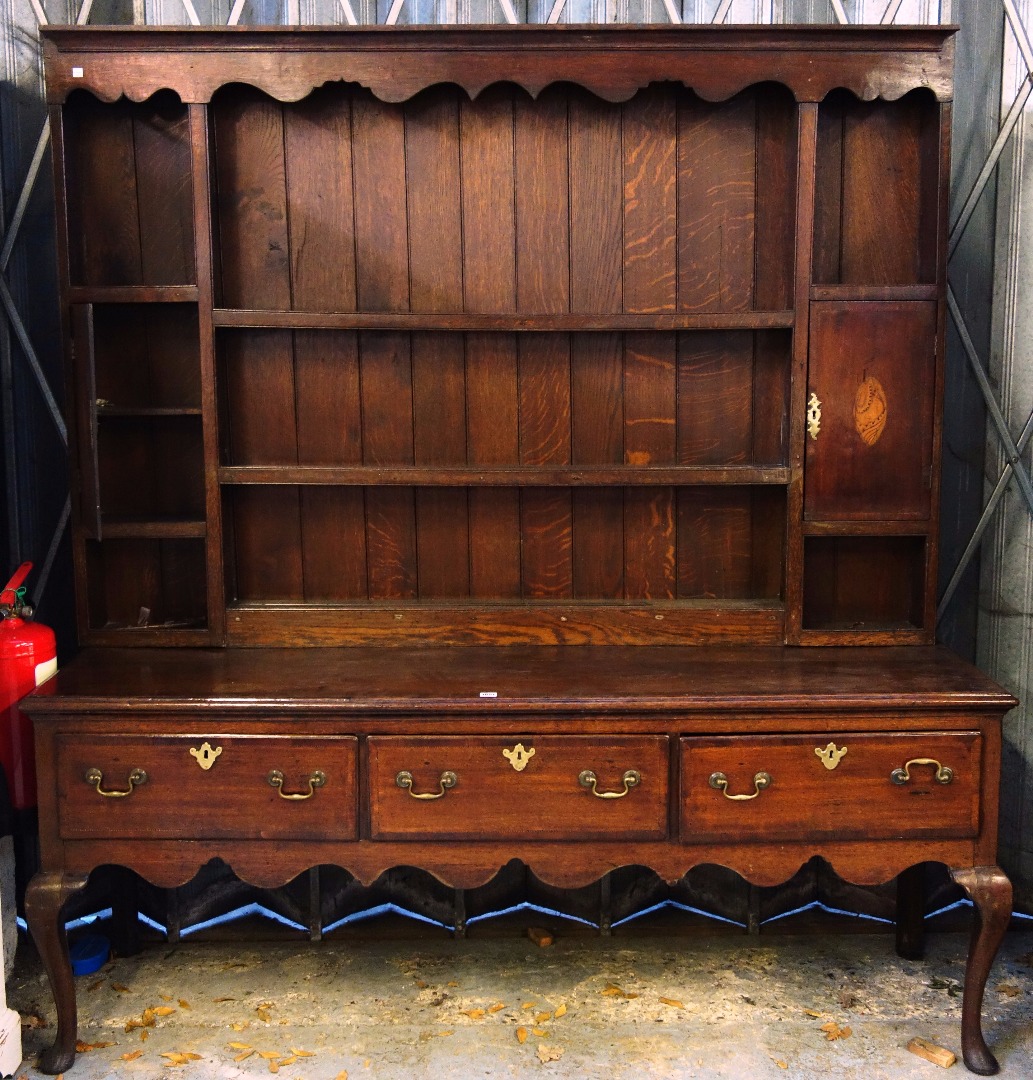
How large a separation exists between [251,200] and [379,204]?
0.31 meters

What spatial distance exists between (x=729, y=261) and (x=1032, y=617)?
122 cm

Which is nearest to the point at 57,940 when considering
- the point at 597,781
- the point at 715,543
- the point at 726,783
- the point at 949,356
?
the point at 597,781

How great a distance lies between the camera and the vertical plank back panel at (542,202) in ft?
8.32

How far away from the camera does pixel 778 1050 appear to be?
2.31 m

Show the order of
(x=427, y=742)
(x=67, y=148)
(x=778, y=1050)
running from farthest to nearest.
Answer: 1. (x=67, y=148)
2. (x=778, y=1050)
3. (x=427, y=742)

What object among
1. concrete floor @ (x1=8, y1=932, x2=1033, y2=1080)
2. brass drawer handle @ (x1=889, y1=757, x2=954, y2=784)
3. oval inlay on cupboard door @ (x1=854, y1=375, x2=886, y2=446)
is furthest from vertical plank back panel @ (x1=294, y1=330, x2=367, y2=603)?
brass drawer handle @ (x1=889, y1=757, x2=954, y2=784)

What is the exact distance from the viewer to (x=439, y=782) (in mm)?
2164

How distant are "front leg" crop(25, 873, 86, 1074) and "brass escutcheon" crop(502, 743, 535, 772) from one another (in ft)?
3.00

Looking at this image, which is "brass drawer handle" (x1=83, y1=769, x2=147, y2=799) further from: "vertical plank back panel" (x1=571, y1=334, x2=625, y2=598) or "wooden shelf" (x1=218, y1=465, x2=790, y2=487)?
"vertical plank back panel" (x1=571, y1=334, x2=625, y2=598)

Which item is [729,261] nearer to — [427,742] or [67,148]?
[427,742]

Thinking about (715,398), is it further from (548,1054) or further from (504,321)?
(548,1054)

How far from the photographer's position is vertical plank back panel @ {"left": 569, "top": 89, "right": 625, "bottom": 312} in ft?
8.33

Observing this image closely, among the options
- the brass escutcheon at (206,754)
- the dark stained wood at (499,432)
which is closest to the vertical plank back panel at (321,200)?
the dark stained wood at (499,432)

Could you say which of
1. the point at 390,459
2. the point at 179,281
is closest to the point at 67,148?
the point at 179,281
